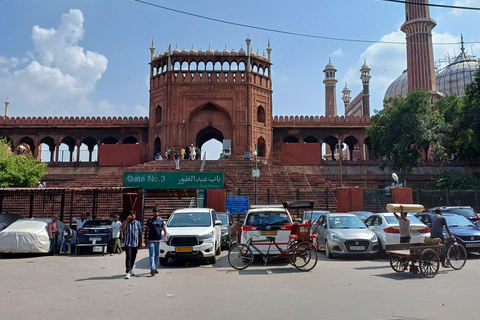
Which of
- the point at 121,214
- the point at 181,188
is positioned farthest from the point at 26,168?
the point at 181,188

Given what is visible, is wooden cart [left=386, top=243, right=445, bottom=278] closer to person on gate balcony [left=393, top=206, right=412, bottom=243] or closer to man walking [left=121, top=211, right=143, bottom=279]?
person on gate balcony [left=393, top=206, right=412, bottom=243]

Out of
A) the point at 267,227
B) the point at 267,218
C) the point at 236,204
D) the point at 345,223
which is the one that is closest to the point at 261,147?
the point at 236,204

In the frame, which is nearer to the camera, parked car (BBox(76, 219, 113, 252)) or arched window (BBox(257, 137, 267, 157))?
parked car (BBox(76, 219, 113, 252))

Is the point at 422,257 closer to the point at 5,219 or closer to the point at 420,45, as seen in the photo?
the point at 5,219

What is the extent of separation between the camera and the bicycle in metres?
9.36

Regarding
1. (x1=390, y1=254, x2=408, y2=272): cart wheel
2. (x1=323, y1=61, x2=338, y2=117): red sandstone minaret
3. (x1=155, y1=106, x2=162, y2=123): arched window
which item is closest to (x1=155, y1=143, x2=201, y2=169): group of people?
(x1=155, y1=106, x2=162, y2=123): arched window

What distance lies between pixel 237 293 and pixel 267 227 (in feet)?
10.9

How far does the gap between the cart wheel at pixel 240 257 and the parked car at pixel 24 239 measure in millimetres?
6650

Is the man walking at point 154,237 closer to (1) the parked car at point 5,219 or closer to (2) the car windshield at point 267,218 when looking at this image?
(2) the car windshield at point 267,218

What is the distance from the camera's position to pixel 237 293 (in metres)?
6.84

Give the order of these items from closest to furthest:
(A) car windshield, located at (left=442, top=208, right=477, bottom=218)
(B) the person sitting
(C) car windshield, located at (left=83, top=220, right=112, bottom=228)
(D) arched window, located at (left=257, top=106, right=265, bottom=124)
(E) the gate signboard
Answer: (B) the person sitting, (C) car windshield, located at (left=83, top=220, right=112, bottom=228), (A) car windshield, located at (left=442, top=208, right=477, bottom=218), (E) the gate signboard, (D) arched window, located at (left=257, top=106, right=265, bottom=124)

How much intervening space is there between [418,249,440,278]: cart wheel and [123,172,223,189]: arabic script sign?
10366mm

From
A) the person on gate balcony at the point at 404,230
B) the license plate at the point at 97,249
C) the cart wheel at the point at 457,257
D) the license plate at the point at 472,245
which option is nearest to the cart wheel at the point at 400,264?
the person on gate balcony at the point at 404,230

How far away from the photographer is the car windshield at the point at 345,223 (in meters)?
12.1
